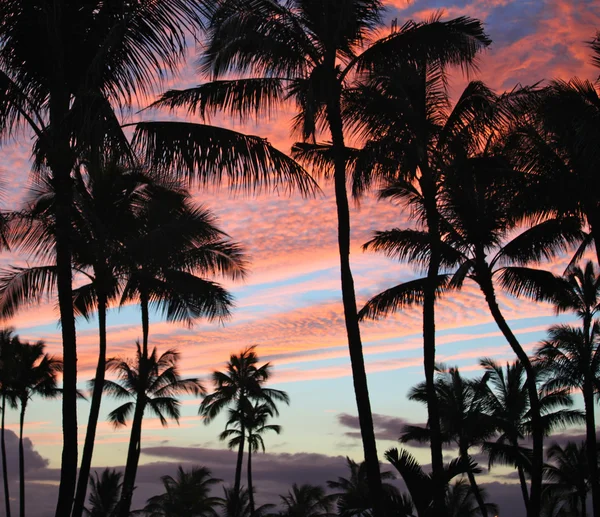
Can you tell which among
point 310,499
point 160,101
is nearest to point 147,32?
point 160,101

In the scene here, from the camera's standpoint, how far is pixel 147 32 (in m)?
10.1

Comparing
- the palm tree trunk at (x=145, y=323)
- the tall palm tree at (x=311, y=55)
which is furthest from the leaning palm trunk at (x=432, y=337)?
the palm tree trunk at (x=145, y=323)

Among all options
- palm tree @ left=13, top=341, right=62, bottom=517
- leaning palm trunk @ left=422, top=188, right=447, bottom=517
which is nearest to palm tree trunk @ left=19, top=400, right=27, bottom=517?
palm tree @ left=13, top=341, right=62, bottom=517

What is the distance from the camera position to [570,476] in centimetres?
4200

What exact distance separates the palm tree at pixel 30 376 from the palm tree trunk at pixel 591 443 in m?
29.3

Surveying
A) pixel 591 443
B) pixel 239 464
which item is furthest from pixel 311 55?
pixel 239 464

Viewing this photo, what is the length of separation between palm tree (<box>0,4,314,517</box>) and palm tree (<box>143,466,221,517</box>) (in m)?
36.0

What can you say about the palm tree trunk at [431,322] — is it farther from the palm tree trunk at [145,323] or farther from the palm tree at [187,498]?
the palm tree at [187,498]

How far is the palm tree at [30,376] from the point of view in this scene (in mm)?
40844

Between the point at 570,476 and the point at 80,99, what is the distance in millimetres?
40564

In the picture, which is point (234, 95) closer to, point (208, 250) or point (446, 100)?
point (446, 100)

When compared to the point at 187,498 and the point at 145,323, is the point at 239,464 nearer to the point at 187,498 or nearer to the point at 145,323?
the point at 187,498

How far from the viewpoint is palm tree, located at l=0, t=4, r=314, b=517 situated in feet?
31.6

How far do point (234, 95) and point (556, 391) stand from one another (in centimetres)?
2716
